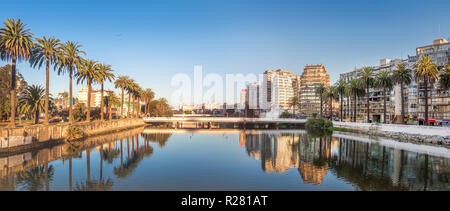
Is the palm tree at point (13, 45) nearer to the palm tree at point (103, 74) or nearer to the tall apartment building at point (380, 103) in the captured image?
the palm tree at point (103, 74)

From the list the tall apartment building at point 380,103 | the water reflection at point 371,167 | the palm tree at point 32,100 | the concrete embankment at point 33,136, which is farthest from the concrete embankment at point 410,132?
the palm tree at point 32,100

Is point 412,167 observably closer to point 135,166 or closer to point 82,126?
point 135,166

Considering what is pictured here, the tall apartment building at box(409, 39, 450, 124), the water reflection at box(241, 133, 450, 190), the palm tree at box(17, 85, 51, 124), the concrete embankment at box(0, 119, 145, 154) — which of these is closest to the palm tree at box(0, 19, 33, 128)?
the concrete embankment at box(0, 119, 145, 154)

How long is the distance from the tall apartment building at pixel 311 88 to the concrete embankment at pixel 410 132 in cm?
9614

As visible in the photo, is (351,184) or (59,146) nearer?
(351,184)

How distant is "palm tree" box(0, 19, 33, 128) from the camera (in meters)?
36.2

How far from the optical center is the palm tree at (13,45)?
119 feet

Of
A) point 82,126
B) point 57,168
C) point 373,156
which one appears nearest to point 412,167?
point 373,156

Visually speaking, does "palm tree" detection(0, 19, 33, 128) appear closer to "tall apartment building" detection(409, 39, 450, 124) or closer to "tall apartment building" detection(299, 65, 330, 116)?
"tall apartment building" detection(409, 39, 450, 124)

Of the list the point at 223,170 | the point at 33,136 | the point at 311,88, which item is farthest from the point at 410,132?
the point at 311,88
